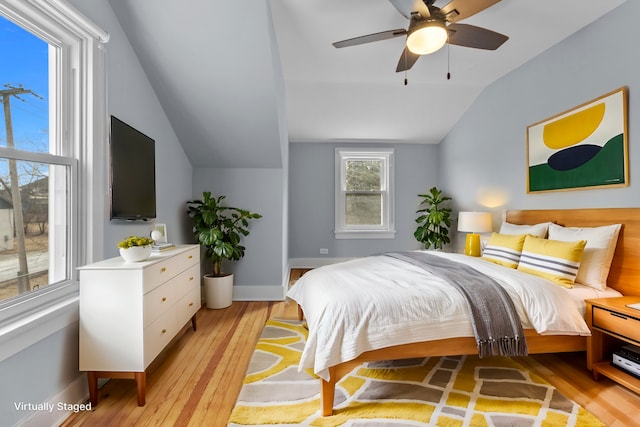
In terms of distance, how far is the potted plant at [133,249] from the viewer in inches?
70.7

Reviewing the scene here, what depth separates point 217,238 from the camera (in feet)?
10.6

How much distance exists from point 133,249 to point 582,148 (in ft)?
11.6

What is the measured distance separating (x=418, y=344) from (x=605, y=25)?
284 centimetres

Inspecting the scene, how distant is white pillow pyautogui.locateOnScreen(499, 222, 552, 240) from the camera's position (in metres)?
2.74

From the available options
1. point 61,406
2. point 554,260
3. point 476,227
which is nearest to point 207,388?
point 61,406

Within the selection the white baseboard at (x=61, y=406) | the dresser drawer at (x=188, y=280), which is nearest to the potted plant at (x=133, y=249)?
the dresser drawer at (x=188, y=280)

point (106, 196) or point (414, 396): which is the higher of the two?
point (106, 196)

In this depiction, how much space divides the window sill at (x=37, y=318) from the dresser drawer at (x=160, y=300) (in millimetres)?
394

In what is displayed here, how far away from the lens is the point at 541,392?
5.94 ft

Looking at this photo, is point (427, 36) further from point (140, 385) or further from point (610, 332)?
point (140, 385)

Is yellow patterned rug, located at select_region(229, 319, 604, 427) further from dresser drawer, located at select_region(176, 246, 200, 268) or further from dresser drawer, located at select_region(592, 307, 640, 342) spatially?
dresser drawer, located at select_region(176, 246, 200, 268)

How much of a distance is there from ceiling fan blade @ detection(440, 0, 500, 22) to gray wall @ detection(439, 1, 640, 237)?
130 centimetres

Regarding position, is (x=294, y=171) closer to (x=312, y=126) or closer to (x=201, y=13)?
(x=312, y=126)

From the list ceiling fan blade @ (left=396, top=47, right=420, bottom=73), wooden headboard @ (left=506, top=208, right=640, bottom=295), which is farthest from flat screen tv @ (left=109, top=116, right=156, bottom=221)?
wooden headboard @ (left=506, top=208, right=640, bottom=295)
